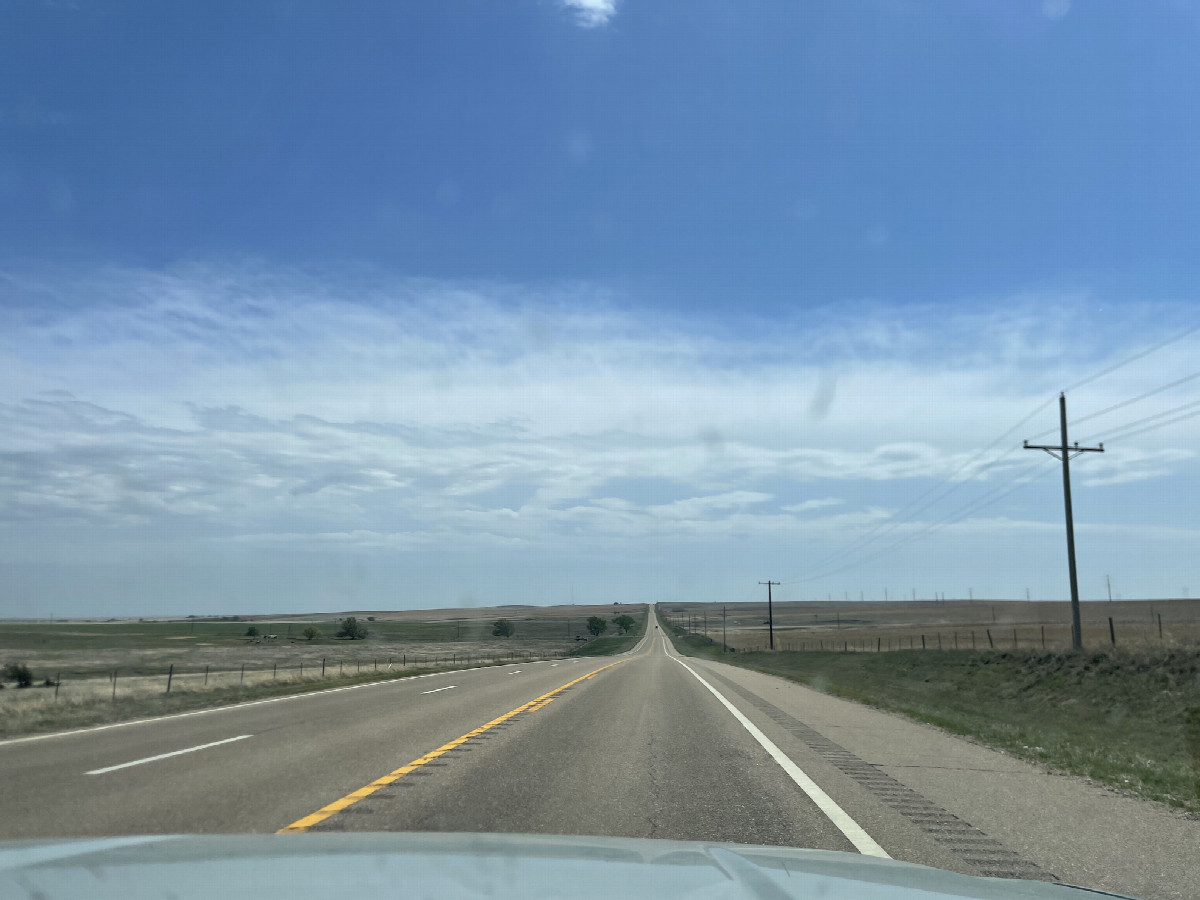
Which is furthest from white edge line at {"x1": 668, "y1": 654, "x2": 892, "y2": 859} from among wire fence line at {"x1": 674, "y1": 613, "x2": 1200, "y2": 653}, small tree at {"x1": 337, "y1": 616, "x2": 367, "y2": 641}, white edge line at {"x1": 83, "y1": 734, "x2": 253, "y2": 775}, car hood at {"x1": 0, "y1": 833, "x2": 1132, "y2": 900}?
small tree at {"x1": 337, "y1": 616, "x2": 367, "y2": 641}

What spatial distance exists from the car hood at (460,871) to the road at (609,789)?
145 cm

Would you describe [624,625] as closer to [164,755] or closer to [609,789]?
[164,755]

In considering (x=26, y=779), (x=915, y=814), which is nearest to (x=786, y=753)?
(x=915, y=814)

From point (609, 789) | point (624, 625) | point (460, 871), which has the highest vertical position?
point (460, 871)

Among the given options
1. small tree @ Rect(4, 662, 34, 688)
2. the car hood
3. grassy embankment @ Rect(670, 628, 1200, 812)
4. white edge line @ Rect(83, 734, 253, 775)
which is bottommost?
small tree @ Rect(4, 662, 34, 688)

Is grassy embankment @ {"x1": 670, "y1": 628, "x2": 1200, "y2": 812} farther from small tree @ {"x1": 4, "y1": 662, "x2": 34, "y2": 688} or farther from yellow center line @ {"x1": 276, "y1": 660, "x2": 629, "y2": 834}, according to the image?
small tree @ {"x1": 4, "y1": 662, "x2": 34, "y2": 688}

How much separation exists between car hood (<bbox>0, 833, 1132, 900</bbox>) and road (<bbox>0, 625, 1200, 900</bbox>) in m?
1.45

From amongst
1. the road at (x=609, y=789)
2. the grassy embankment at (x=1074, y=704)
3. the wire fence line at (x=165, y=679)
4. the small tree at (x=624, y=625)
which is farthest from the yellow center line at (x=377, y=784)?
the small tree at (x=624, y=625)

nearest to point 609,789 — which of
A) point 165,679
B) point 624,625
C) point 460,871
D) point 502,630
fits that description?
point 460,871

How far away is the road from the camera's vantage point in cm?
671

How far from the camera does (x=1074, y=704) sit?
84.1 ft

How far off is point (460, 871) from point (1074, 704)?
2624cm

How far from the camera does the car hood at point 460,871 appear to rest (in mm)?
4082

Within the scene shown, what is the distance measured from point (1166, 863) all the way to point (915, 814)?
6.55 ft
